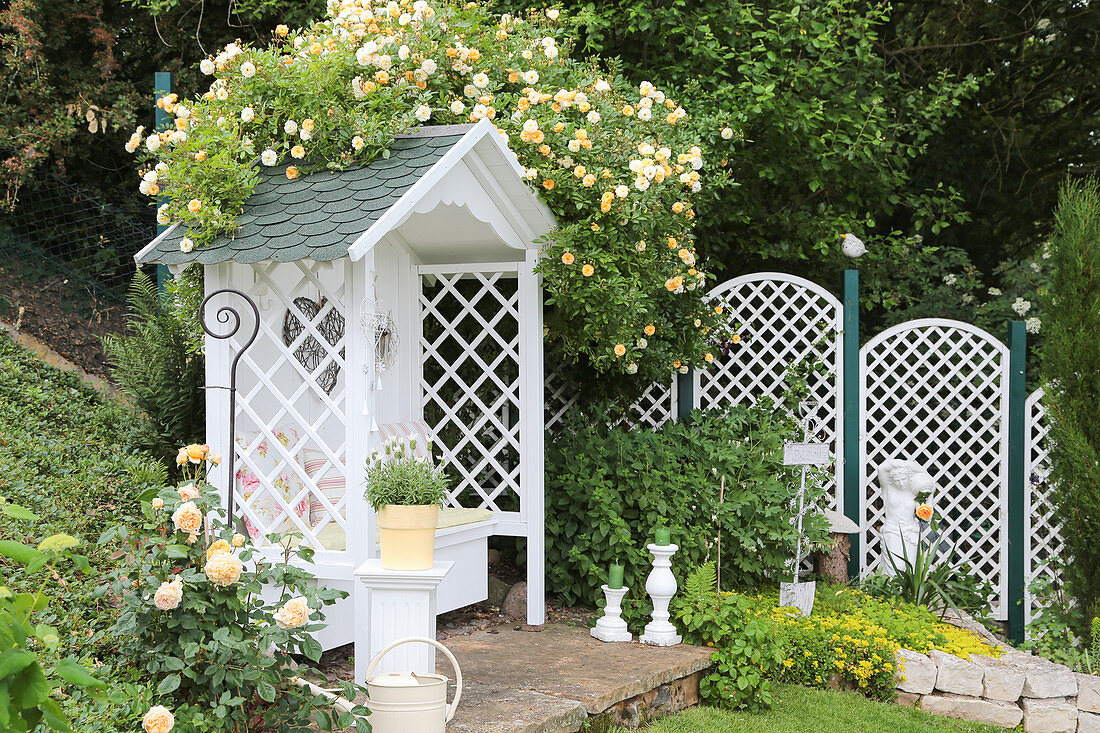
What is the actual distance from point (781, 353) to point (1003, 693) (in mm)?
2256

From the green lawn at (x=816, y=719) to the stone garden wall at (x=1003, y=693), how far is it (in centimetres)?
13

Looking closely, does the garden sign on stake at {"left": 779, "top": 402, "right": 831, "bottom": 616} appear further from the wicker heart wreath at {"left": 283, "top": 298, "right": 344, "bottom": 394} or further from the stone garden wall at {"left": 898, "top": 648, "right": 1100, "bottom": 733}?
the wicker heart wreath at {"left": 283, "top": 298, "right": 344, "bottom": 394}

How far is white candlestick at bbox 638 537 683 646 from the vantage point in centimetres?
442

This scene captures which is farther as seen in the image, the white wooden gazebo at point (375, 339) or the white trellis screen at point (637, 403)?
the white trellis screen at point (637, 403)

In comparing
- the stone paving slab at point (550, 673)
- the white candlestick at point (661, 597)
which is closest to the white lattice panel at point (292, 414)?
the stone paving slab at point (550, 673)

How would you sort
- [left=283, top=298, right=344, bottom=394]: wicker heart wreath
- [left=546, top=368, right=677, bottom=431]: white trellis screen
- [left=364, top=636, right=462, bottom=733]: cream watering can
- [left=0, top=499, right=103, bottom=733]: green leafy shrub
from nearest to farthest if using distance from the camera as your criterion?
[left=0, top=499, right=103, bottom=733]: green leafy shrub
[left=364, top=636, right=462, bottom=733]: cream watering can
[left=283, top=298, right=344, bottom=394]: wicker heart wreath
[left=546, top=368, right=677, bottom=431]: white trellis screen

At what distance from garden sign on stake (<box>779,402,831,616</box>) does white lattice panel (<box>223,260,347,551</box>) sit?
236cm

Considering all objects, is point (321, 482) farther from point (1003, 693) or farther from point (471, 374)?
point (1003, 693)

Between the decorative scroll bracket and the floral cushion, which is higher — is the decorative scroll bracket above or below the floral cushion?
above

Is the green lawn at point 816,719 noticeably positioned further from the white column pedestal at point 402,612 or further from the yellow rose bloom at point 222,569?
the yellow rose bloom at point 222,569

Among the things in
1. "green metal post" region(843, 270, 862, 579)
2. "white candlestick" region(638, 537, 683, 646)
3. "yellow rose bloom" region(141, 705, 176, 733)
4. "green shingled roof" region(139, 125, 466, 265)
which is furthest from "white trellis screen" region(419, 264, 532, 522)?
"yellow rose bloom" region(141, 705, 176, 733)

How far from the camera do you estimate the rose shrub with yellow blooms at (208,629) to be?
270 cm

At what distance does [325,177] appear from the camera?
12.9 feet

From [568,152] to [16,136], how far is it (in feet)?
15.5
